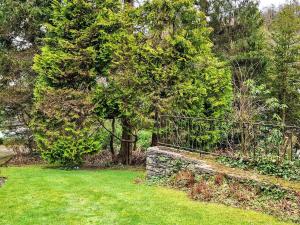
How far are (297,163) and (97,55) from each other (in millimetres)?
7199

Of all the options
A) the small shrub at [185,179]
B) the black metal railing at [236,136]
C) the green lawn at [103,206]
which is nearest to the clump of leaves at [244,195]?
the small shrub at [185,179]

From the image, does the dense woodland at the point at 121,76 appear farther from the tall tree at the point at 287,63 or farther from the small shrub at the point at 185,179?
the tall tree at the point at 287,63

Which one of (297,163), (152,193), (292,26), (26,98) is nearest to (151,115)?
(152,193)

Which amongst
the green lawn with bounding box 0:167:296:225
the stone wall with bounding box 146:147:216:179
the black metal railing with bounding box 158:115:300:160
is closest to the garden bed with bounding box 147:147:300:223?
the stone wall with bounding box 146:147:216:179

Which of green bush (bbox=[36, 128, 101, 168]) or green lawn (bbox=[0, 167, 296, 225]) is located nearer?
green lawn (bbox=[0, 167, 296, 225])

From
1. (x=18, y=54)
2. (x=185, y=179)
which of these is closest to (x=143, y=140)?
(x=18, y=54)

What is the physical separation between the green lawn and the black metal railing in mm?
1821

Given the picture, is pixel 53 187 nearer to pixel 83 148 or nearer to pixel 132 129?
pixel 83 148

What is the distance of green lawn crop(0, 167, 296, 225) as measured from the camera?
5.49 metres

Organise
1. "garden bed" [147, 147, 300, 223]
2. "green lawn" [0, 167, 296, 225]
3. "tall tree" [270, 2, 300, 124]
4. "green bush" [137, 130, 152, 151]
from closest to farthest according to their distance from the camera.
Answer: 1. "green lawn" [0, 167, 296, 225]
2. "garden bed" [147, 147, 300, 223]
3. "tall tree" [270, 2, 300, 124]
4. "green bush" [137, 130, 152, 151]

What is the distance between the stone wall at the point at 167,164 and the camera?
7.82m

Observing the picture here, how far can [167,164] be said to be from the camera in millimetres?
8688

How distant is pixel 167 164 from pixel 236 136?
1937mm

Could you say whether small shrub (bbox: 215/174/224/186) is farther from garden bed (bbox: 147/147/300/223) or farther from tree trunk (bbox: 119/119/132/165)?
tree trunk (bbox: 119/119/132/165)
